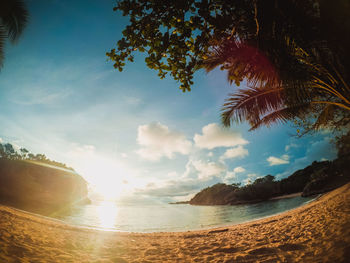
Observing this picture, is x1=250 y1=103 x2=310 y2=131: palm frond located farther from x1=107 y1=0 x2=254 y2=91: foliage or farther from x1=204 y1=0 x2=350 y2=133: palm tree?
x1=107 y1=0 x2=254 y2=91: foliage

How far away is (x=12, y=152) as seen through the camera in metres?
52.8

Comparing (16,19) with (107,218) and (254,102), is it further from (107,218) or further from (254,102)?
(107,218)

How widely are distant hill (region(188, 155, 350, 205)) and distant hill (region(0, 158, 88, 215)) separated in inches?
1747

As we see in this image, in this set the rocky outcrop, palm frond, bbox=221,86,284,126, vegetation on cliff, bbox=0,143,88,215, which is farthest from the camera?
vegetation on cliff, bbox=0,143,88,215

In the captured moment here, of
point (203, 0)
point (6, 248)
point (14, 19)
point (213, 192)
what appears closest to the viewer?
point (203, 0)

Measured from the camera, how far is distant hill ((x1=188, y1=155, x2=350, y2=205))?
23.8 metres

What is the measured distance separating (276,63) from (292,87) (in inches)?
26.8

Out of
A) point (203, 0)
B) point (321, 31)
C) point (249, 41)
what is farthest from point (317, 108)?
point (203, 0)

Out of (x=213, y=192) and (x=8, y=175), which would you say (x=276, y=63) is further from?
(x=213, y=192)

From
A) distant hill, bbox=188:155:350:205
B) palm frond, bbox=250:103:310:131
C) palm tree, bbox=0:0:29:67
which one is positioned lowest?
distant hill, bbox=188:155:350:205

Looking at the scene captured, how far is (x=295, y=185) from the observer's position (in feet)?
138

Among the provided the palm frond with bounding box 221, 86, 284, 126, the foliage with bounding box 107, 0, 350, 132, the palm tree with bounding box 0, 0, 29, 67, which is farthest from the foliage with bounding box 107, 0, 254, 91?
the palm tree with bounding box 0, 0, 29, 67

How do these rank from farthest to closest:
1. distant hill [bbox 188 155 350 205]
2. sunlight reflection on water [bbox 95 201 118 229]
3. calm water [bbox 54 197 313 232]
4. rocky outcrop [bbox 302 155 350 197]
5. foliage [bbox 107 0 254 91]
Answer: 1. distant hill [bbox 188 155 350 205]
2. rocky outcrop [bbox 302 155 350 197]
3. sunlight reflection on water [bbox 95 201 118 229]
4. calm water [bbox 54 197 313 232]
5. foliage [bbox 107 0 254 91]

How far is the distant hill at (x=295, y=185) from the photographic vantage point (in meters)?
23.8
